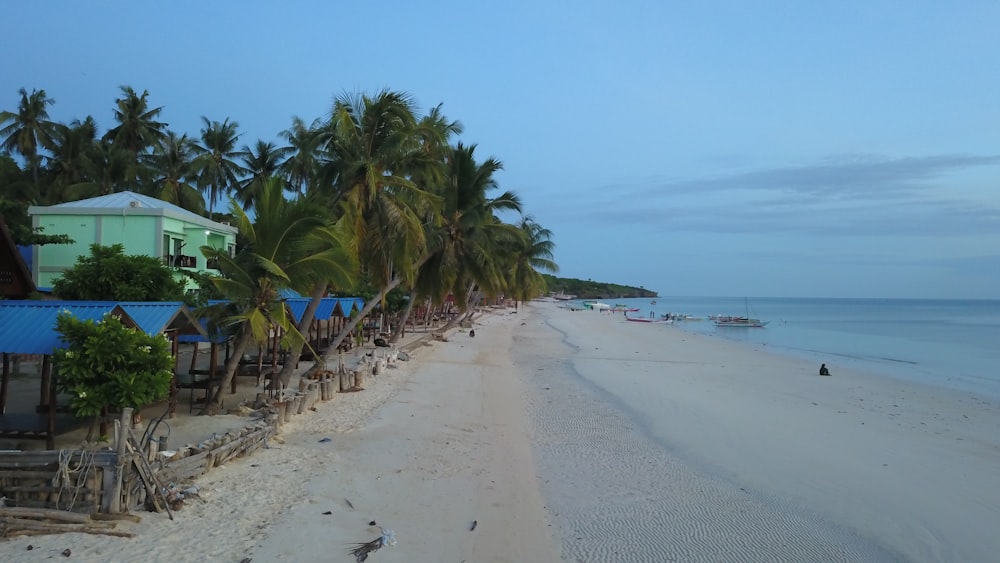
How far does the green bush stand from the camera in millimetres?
7219

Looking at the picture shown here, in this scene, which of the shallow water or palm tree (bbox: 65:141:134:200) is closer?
the shallow water

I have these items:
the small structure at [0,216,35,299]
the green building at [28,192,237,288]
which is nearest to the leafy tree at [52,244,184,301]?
the small structure at [0,216,35,299]

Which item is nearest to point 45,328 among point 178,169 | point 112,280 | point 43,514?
point 112,280

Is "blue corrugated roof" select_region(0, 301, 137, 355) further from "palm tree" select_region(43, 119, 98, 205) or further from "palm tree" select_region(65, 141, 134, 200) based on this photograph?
"palm tree" select_region(43, 119, 98, 205)

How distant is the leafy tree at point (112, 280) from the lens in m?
9.68

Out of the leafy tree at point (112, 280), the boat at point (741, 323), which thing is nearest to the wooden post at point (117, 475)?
the leafy tree at point (112, 280)

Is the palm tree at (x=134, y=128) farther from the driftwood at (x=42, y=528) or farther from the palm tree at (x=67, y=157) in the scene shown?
the driftwood at (x=42, y=528)

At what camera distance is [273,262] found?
10281 mm

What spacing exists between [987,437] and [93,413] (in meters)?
15.0

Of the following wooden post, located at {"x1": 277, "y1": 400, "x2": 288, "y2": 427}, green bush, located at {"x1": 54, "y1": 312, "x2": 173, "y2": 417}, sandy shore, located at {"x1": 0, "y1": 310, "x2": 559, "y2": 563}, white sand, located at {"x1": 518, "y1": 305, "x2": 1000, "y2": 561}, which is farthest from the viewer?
wooden post, located at {"x1": 277, "y1": 400, "x2": 288, "y2": 427}

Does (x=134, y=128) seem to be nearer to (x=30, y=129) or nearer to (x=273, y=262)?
(x=30, y=129)

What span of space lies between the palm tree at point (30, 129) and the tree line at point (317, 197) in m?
0.06

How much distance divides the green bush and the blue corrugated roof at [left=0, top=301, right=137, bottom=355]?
0.25 m

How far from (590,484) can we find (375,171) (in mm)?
8151
